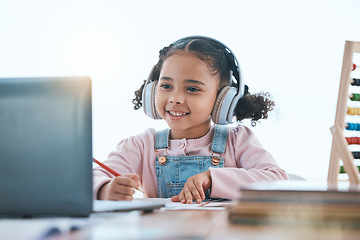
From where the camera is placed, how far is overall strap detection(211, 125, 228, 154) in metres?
1.60

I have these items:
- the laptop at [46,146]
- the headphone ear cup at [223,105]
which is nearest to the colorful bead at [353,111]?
the headphone ear cup at [223,105]

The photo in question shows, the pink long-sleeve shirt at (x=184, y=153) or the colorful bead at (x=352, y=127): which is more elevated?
the colorful bead at (x=352, y=127)

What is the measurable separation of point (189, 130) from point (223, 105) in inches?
8.0

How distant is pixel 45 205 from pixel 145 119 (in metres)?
2.34

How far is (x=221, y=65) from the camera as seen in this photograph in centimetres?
169

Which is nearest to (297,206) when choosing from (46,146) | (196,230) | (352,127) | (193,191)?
(196,230)

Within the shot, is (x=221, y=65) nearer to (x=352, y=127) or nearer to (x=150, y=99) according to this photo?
(x=150, y=99)

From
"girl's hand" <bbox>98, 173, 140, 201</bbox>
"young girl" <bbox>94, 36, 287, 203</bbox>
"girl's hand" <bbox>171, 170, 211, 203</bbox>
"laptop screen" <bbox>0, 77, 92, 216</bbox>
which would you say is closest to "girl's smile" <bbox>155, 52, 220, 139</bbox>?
"young girl" <bbox>94, 36, 287, 203</bbox>

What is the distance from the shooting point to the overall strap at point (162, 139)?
65.1 inches

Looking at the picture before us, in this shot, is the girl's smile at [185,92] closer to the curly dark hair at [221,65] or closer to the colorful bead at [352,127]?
the curly dark hair at [221,65]

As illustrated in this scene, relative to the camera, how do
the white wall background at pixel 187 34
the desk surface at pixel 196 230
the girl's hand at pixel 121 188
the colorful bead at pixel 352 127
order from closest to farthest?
the desk surface at pixel 196 230 < the girl's hand at pixel 121 188 < the colorful bead at pixel 352 127 < the white wall background at pixel 187 34

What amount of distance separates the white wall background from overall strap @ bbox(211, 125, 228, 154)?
4.00ft

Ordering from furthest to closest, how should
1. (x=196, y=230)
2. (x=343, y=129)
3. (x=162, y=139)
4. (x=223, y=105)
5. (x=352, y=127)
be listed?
Result: 1. (x=162, y=139)
2. (x=223, y=105)
3. (x=352, y=127)
4. (x=343, y=129)
5. (x=196, y=230)

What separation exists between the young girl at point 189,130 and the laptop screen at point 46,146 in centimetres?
90
